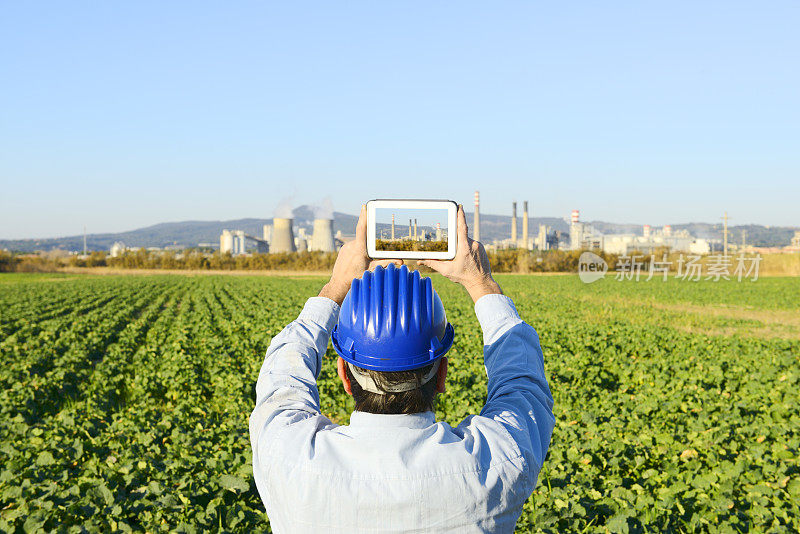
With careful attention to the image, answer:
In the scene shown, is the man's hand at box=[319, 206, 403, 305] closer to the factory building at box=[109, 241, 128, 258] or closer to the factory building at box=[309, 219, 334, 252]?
the factory building at box=[309, 219, 334, 252]

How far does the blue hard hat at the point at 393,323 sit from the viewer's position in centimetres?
161

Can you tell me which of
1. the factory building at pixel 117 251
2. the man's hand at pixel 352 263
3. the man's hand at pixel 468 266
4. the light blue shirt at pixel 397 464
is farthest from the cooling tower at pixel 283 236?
the light blue shirt at pixel 397 464

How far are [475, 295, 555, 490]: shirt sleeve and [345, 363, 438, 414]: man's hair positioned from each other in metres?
0.18

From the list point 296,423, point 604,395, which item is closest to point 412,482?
point 296,423

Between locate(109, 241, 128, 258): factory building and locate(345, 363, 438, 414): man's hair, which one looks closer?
locate(345, 363, 438, 414): man's hair

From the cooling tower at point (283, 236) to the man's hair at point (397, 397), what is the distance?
3563 inches

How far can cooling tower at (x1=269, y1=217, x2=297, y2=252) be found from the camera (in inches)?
3570

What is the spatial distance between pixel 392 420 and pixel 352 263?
53cm

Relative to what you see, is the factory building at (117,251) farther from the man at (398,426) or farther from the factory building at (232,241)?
the man at (398,426)

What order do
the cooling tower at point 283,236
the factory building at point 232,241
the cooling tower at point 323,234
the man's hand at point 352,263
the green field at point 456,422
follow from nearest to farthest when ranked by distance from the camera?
the man's hand at point 352,263 → the green field at point 456,422 → the cooling tower at point 283,236 → the cooling tower at point 323,234 → the factory building at point 232,241

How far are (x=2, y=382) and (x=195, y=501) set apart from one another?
26.1ft

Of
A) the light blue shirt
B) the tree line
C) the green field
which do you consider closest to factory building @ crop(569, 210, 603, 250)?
the tree line

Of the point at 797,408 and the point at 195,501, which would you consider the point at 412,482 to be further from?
the point at 797,408

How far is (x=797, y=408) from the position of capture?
811 centimetres
